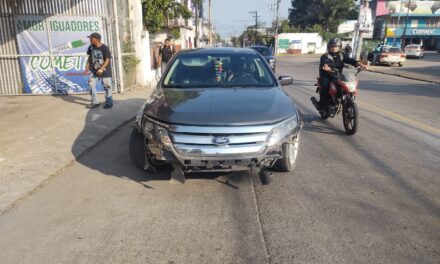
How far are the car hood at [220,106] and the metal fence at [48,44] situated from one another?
23.8 ft

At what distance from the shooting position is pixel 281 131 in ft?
12.8

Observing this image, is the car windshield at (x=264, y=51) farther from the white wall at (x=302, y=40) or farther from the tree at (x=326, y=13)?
the tree at (x=326, y=13)

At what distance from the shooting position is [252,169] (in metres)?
3.89

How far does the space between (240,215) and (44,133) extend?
4590 mm

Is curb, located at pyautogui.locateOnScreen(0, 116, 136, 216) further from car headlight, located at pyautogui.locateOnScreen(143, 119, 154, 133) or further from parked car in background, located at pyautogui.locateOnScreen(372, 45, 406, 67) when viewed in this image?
parked car in background, located at pyautogui.locateOnScreen(372, 45, 406, 67)

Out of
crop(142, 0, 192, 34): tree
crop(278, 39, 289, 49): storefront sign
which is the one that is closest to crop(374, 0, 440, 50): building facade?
crop(278, 39, 289, 49): storefront sign

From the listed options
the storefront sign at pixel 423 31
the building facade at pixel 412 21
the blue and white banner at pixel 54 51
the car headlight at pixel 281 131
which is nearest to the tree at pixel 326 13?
the building facade at pixel 412 21

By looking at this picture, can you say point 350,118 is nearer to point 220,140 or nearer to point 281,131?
point 281,131

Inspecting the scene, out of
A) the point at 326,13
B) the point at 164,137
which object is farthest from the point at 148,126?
the point at 326,13

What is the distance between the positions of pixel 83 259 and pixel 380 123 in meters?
6.66

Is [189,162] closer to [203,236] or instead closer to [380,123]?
[203,236]

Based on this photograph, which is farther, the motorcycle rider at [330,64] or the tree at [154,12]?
the tree at [154,12]

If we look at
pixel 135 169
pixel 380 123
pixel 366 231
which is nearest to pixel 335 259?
pixel 366 231

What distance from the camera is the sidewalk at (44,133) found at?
4.73m
